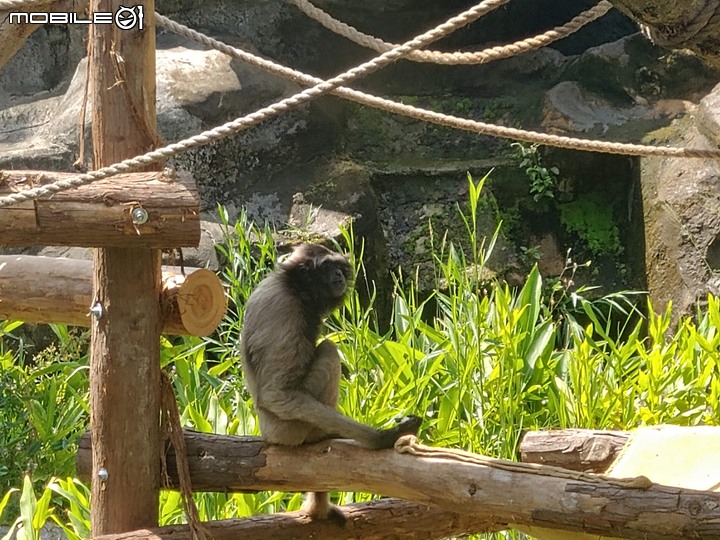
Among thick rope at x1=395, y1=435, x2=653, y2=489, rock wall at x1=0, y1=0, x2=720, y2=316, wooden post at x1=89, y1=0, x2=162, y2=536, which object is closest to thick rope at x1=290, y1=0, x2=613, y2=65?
wooden post at x1=89, y1=0, x2=162, y2=536

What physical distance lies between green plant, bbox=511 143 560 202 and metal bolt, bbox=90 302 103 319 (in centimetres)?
506

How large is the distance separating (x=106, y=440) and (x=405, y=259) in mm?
4471

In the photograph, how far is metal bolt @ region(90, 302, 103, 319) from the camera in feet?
10.1

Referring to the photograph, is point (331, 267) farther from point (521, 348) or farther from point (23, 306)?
point (521, 348)

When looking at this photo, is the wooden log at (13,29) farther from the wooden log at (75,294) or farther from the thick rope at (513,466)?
the thick rope at (513,466)

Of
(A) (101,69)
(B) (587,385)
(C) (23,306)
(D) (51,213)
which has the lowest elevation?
(B) (587,385)

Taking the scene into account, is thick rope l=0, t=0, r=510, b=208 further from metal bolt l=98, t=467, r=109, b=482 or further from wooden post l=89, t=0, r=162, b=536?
metal bolt l=98, t=467, r=109, b=482

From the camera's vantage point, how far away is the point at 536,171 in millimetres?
7566

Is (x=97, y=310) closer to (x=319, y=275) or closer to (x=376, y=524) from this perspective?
(x=319, y=275)

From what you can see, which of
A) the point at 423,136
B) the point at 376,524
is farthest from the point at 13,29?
the point at 423,136

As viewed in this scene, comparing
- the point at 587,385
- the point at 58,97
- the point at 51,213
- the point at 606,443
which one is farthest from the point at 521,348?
the point at 58,97

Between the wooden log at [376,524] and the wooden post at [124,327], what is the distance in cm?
38

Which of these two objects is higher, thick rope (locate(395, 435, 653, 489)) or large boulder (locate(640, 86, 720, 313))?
large boulder (locate(640, 86, 720, 313))

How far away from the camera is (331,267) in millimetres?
3652
